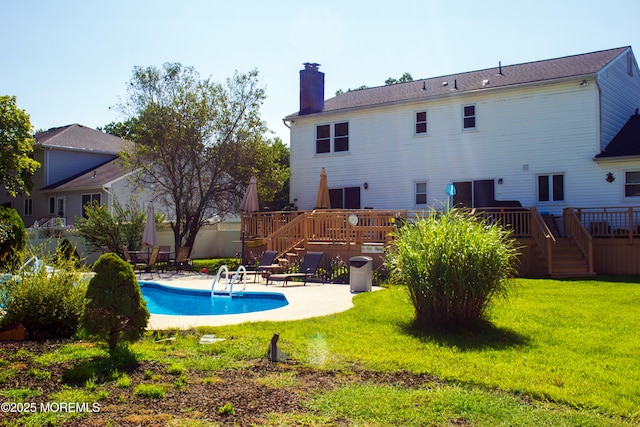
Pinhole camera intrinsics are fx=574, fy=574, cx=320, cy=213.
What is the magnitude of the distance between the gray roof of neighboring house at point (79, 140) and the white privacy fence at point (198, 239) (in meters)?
7.99

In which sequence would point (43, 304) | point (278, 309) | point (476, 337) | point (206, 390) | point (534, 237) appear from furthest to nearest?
1. point (534, 237)
2. point (278, 309)
3. point (43, 304)
4. point (476, 337)
5. point (206, 390)

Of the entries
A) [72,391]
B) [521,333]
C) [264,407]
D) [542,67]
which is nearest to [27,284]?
[72,391]

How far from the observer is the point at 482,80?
876 inches

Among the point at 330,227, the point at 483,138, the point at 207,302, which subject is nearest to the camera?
the point at 207,302

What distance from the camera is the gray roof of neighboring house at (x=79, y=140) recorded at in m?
32.3

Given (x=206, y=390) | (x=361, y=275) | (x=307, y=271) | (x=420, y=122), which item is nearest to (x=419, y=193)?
(x=420, y=122)

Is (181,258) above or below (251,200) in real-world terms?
below

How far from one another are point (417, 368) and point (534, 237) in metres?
11.5

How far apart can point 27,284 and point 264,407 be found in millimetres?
4754

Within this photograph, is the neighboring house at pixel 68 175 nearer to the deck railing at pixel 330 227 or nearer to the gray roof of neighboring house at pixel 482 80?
the gray roof of neighboring house at pixel 482 80

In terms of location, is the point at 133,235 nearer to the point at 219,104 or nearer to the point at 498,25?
the point at 219,104

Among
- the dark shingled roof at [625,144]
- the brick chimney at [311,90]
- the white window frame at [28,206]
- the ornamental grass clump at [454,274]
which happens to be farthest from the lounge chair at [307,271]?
the white window frame at [28,206]

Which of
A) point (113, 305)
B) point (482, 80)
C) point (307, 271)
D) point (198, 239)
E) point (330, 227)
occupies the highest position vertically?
point (482, 80)

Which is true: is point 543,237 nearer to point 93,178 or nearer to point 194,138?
point 194,138
